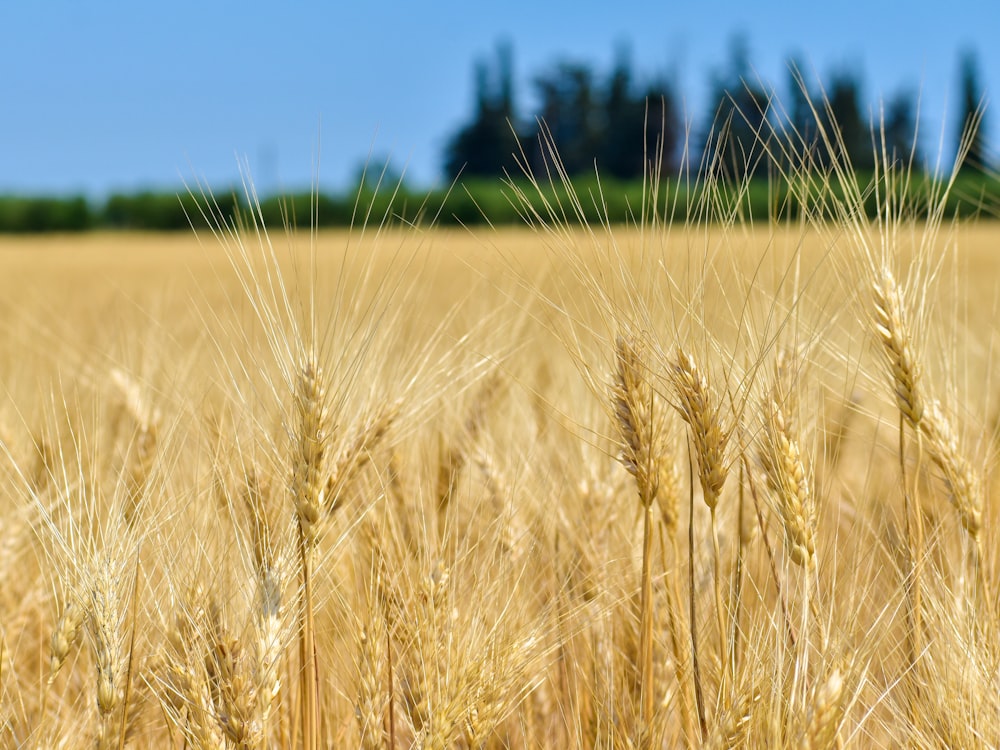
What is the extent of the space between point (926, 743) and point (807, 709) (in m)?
0.27

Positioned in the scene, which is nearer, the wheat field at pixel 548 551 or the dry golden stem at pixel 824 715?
the dry golden stem at pixel 824 715

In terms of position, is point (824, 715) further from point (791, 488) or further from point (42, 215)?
point (42, 215)

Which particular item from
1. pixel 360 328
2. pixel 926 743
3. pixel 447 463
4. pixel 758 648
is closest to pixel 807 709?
pixel 758 648

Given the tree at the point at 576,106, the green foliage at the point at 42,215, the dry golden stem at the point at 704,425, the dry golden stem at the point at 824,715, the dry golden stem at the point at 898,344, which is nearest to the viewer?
the dry golden stem at the point at 824,715

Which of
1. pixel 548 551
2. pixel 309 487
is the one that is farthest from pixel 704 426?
pixel 548 551

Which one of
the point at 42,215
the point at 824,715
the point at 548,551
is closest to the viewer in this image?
the point at 824,715

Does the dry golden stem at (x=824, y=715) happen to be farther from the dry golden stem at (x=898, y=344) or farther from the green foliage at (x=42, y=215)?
the green foliage at (x=42, y=215)

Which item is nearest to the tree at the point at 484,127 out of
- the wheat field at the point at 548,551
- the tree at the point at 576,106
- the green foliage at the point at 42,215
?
the tree at the point at 576,106

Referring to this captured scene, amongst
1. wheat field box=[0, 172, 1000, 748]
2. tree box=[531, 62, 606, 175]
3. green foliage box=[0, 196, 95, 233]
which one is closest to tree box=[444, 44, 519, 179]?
tree box=[531, 62, 606, 175]

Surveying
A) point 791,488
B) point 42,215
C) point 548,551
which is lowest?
point 548,551

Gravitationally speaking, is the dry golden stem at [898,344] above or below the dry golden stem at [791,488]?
above

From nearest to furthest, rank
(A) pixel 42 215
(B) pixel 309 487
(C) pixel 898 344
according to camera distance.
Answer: (B) pixel 309 487 → (C) pixel 898 344 → (A) pixel 42 215

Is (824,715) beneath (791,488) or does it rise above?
beneath

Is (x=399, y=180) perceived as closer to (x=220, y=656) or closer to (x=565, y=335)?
(x=565, y=335)
